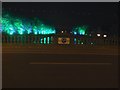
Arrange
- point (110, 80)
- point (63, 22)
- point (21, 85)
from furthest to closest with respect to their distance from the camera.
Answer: point (63, 22) < point (110, 80) < point (21, 85)

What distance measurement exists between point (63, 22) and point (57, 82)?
3825cm

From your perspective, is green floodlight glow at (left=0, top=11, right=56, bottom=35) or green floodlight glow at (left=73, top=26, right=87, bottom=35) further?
green floodlight glow at (left=0, top=11, right=56, bottom=35)

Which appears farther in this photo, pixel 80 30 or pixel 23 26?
pixel 23 26

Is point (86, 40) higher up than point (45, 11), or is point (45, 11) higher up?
point (45, 11)

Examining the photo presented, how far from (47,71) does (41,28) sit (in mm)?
37530

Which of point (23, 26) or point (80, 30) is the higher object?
point (23, 26)

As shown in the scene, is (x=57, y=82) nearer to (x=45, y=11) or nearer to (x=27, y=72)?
(x=27, y=72)

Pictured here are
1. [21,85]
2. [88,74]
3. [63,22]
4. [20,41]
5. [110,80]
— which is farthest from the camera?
[63,22]

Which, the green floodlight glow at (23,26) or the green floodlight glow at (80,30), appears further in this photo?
the green floodlight glow at (23,26)

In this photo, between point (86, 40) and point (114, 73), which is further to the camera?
point (86, 40)

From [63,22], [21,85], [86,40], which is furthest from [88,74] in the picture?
[63,22]

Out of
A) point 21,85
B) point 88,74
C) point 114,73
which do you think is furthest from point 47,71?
point 21,85

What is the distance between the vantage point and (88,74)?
28.7 ft

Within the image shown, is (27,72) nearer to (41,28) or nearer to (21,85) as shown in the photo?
(21,85)
